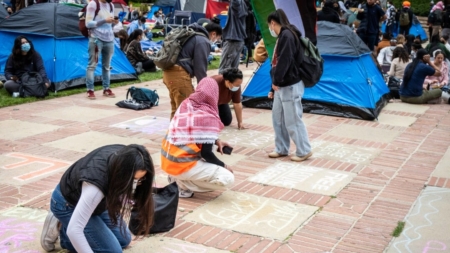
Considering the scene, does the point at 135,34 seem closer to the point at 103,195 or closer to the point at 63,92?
the point at 63,92

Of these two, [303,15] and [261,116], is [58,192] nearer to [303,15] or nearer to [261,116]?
[303,15]

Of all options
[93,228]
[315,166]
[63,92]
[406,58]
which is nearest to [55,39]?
[63,92]

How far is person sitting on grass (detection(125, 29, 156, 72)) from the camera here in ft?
42.7

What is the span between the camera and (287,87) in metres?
6.54

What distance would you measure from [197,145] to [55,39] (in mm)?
6292

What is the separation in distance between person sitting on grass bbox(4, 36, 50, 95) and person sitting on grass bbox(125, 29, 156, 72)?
3.03m

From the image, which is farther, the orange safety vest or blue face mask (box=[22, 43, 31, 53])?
blue face mask (box=[22, 43, 31, 53])

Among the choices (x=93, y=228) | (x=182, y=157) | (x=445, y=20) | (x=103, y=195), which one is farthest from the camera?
(x=445, y=20)

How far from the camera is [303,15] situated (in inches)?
311

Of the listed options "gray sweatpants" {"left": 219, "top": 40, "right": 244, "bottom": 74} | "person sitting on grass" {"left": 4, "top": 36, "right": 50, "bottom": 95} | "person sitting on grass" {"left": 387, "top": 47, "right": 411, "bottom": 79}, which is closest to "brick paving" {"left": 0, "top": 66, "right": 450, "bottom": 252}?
"person sitting on grass" {"left": 4, "top": 36, "right": 50, "bottom": 95}

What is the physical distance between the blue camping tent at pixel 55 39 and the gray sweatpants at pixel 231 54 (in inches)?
107

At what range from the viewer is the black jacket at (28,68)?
10.1 metres

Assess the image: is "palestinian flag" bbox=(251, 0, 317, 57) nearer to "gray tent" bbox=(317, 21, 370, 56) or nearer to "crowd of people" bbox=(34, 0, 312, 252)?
"crowd of people" bbox=(34, 0, 312, 252)

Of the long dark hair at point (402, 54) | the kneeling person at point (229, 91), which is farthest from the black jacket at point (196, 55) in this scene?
the long dark hair at point (402, 54)
